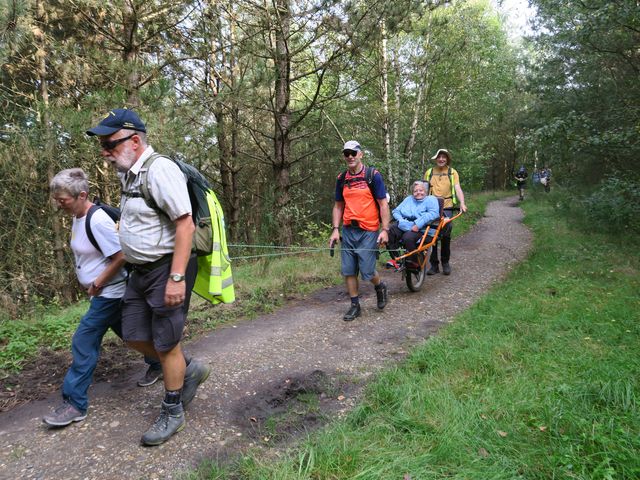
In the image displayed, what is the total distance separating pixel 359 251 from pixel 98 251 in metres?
2.92

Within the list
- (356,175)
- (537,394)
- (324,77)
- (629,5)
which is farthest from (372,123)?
(537,394)

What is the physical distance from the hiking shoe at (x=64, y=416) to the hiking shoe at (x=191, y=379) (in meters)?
0.74

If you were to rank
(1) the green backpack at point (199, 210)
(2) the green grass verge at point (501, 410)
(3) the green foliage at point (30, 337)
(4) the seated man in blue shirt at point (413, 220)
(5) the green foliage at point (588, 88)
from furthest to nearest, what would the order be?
(5) the green foliage at point (588, 88) < (4) the seated man in blue shirt at point (413, 220) < (3) the green foliage at point (30, 337) < (1) the green backpack at point (199, 210) < (2) the green grass verge at point (501, 410)

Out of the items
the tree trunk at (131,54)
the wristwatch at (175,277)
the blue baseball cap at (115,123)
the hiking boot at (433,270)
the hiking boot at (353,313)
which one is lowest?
the hiking boot at (433,270)

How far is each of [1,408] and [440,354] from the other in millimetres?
3708

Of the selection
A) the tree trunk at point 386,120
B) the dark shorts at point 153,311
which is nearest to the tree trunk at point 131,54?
the dark shorts at point 153,311

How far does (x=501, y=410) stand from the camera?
109 inches

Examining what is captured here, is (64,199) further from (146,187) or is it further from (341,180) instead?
(341,180)

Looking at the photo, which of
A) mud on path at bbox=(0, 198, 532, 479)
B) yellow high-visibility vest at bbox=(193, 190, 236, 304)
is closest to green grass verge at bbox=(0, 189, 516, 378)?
mud on path at bbox=(0, 198, 532, 479)

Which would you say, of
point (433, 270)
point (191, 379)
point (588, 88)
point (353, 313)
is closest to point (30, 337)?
point (191, 379)

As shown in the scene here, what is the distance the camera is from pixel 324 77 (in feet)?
28.2

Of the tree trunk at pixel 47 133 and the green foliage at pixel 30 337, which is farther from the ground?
the tree trunk at pixel 47 133

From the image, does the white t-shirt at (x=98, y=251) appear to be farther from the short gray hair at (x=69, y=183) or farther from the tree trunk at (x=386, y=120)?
the tree trunk at (x=386, y=120)

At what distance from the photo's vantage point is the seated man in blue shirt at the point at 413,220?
611 centimetres
